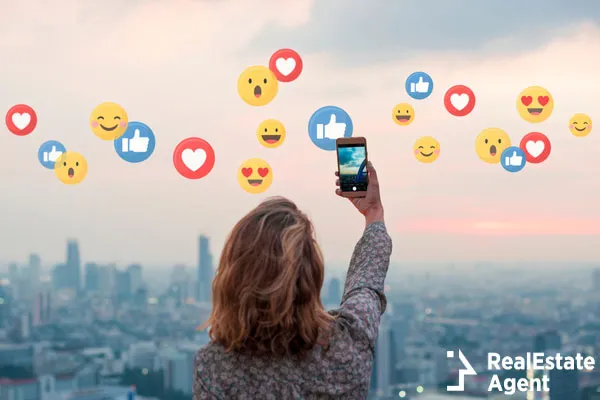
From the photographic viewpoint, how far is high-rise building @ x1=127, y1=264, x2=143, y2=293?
3043 mm

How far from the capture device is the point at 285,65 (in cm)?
247

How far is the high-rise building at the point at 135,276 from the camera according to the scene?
304cm

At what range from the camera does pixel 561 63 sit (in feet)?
10.6

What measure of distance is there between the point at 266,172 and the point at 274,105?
249 millimetres

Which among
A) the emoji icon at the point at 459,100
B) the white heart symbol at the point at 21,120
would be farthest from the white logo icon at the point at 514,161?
the white heart symbol at the point at 21,120

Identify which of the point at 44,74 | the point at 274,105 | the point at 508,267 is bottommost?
the point at 508,267

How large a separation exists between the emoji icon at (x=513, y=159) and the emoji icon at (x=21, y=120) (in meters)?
1.67

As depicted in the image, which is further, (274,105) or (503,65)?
(503,65)

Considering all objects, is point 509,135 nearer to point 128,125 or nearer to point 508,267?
point 508,267

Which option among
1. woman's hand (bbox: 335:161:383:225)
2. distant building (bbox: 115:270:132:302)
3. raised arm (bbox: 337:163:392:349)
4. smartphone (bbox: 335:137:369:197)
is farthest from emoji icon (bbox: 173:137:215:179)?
raised arm (bbox: 337:163:392:349)

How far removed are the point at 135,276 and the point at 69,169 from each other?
0.76 m

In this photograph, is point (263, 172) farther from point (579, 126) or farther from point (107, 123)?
point (579, 126)

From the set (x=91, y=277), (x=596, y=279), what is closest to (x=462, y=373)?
(x=596, y=279)

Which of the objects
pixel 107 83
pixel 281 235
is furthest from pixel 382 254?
pixel 107 83
